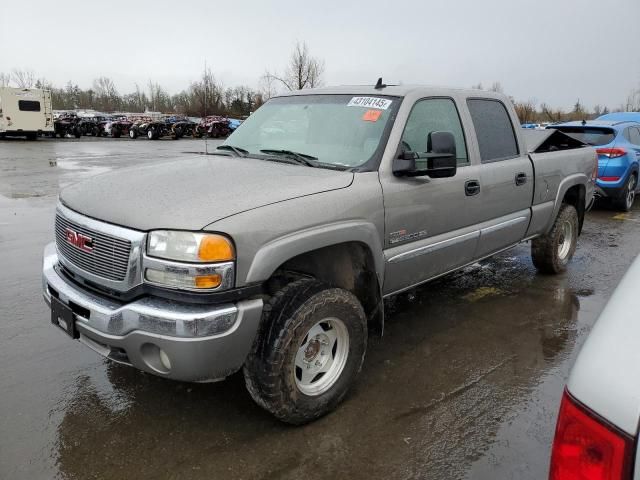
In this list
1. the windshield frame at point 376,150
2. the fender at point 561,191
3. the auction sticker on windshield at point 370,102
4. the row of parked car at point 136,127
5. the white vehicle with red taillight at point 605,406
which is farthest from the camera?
the row of parked car at point 136,127

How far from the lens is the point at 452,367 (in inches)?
143

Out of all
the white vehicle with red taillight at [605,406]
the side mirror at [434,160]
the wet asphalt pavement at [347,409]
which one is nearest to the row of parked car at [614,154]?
the wet asphalt pavement at [347,409]

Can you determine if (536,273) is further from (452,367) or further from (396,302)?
(452,367)

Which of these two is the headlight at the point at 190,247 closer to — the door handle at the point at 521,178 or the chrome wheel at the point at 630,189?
the door handle at the point at 521,178

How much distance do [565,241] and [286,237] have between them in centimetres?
447

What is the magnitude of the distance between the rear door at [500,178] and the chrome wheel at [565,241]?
45.9 inches

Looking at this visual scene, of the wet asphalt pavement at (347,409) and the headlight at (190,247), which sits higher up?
the headlight at (190,247)

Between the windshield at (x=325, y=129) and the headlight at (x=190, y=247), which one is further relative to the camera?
the windshield at (x=325, y=129)

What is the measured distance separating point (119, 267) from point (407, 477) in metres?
1.78

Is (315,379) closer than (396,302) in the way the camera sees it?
Yes

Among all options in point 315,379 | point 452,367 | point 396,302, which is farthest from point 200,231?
point 396,302

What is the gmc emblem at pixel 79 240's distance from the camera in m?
2.74

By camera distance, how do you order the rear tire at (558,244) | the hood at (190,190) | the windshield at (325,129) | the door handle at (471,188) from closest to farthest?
the hood at (190,190) → the windshield at (325,129) → the door handle at (471,188) → the rear tire at (558,244)

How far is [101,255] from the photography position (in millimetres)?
2658
